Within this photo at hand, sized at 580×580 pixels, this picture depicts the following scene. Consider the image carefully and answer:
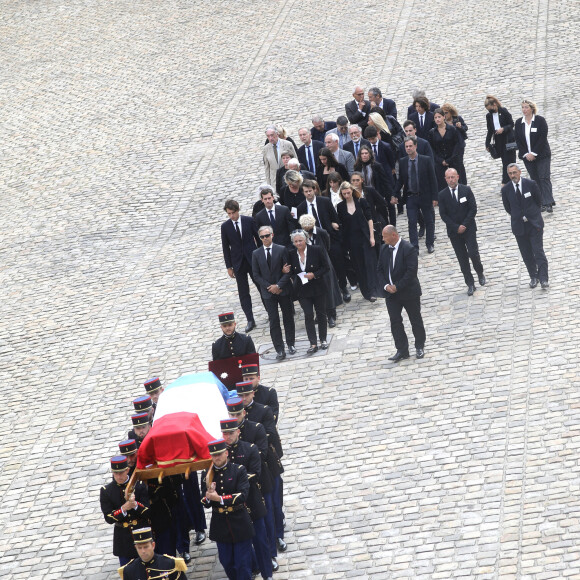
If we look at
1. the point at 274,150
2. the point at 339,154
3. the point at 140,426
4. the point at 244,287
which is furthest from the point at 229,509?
the point at 274,150

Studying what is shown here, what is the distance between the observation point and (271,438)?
36.0ft

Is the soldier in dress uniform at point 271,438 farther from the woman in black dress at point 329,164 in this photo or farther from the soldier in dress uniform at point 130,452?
the woman in black dress at point 329,164

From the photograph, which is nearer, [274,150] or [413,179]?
[413,179]

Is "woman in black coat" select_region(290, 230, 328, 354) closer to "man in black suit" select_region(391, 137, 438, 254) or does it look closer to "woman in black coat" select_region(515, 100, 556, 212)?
"man in black suit" select_region(391, 137, 438, 254)

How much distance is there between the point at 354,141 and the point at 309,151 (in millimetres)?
839

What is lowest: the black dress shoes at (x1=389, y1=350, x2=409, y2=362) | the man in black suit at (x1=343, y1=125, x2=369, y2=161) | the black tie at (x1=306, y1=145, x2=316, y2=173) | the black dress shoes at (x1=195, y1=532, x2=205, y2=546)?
the black dress shoes at (x1=195, y1=532, x2=205, y2=546)

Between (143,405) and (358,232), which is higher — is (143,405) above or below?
below

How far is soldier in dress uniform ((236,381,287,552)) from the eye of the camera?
1086cm

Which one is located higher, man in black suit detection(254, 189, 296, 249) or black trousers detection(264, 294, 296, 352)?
man in black suit detection(254, 189, 296, 249)

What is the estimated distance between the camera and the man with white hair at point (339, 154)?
1770 cm

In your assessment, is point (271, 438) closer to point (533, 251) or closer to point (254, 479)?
point (254, 479)

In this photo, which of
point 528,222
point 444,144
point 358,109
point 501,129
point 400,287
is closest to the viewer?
point 400,287

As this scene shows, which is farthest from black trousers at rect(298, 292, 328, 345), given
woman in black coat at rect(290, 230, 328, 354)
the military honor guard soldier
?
the military honor guard soldier

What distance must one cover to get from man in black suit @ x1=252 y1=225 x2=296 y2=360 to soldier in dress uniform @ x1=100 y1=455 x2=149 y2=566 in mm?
5114
